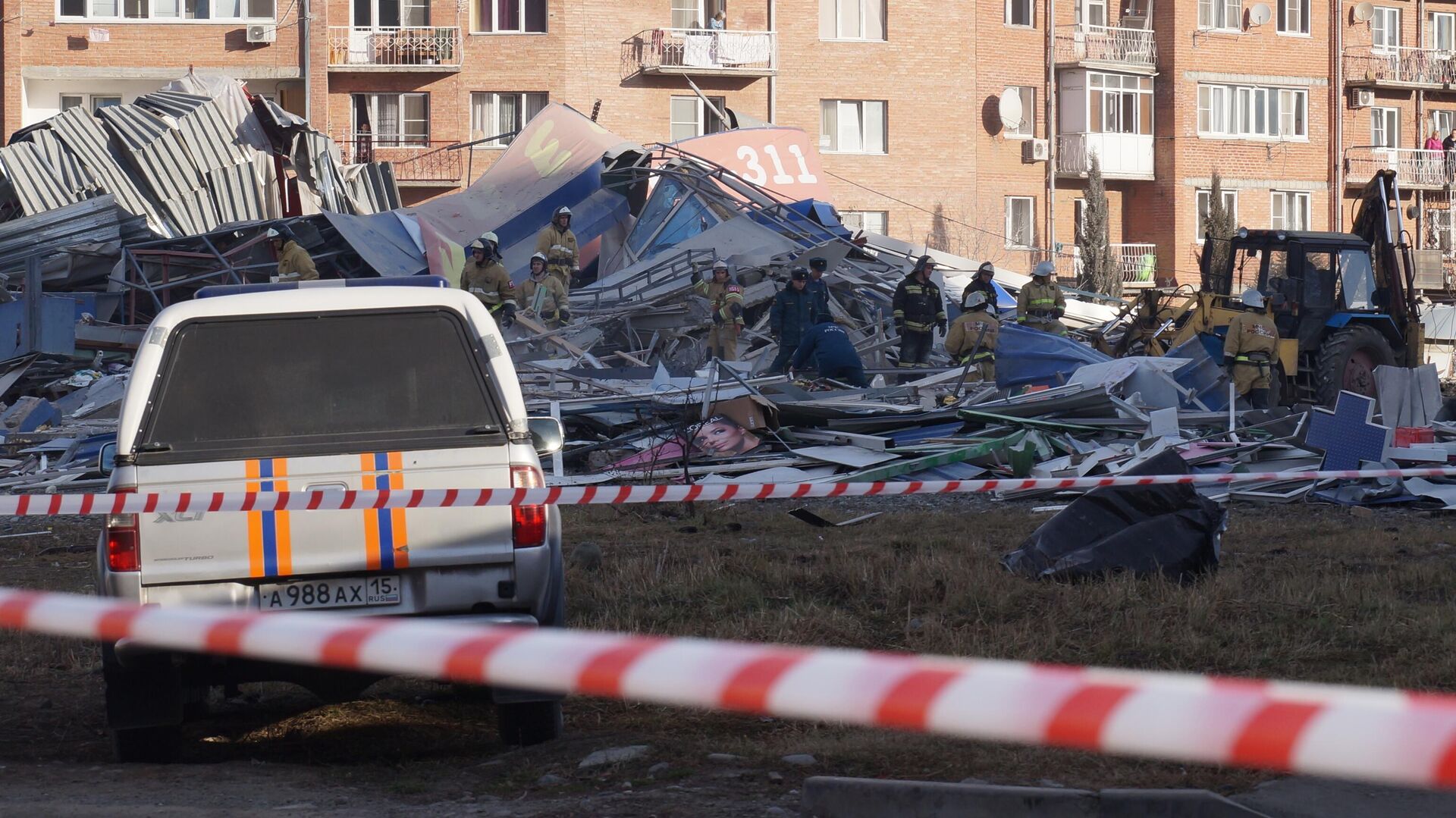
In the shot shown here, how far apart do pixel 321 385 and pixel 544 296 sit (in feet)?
47.0

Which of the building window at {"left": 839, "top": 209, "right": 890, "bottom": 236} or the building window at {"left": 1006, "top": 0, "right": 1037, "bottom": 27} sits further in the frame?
the building window at {"left": 1006, "top": 0, "right": 1037, "bottom": 27}

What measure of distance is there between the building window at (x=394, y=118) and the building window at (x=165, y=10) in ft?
9.99

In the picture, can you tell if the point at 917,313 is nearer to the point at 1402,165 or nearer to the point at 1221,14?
the point at 1221,14

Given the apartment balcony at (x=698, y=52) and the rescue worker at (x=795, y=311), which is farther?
the apartment balcony at (x=698, y=52)

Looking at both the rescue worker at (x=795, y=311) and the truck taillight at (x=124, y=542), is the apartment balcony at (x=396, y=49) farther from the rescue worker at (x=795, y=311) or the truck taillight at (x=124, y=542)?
the truck taillight at (x=124, y=542)

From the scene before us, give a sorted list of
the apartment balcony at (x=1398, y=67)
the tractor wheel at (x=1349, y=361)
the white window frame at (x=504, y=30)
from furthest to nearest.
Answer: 1. the apartment balcony at (x=1398, y=67)
2. the white window frame at (x=504, y=30)
3. the tractor wheel at (x=1349, y=361)

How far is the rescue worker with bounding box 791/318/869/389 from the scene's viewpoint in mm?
15719

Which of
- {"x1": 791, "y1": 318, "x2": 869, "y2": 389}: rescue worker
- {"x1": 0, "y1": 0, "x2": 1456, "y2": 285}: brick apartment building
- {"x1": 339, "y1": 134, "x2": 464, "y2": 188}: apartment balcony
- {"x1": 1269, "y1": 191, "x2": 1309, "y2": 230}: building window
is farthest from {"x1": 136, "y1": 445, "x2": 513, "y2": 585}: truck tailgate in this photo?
{"x1": 1269, "y1": 191, "x2": 1309, "y2": 230}: building window

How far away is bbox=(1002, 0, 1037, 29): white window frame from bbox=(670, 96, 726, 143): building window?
27.6 ft

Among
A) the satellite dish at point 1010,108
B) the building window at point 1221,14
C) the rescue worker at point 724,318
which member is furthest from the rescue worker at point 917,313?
the building window at point 1221,14

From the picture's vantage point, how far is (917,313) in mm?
18188

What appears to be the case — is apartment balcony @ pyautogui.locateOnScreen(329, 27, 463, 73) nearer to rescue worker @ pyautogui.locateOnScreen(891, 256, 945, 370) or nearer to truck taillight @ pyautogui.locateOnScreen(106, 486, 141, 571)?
rescue worker @ pyautogui.locateOnScreen(891, 256, 945, 370)

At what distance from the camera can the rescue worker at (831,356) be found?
15.7 meters

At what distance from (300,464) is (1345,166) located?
43088 mm
